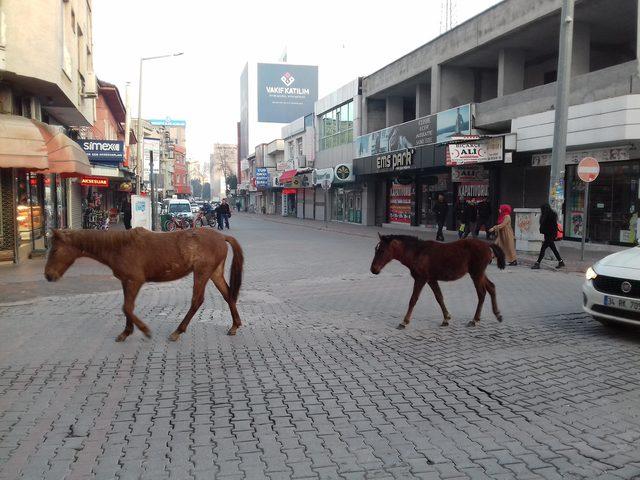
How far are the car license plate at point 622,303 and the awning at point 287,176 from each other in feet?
135

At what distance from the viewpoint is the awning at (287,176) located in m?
47.2

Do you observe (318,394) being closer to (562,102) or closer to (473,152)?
(562,102)

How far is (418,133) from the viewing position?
25.9 meters

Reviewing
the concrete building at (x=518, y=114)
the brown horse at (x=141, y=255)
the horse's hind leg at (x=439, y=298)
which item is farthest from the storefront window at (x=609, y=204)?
the brown horse at (x=141, y=255)

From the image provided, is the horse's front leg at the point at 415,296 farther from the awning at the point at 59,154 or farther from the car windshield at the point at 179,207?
the car windshield at the point at 179,207

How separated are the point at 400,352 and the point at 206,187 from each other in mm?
156892

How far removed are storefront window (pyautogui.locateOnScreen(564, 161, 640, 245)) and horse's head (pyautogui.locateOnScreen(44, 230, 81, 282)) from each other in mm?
15722

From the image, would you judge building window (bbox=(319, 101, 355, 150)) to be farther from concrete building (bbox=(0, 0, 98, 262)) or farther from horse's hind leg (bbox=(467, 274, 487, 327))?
horse's hind leg (bbox=(467, 274, 487, 327))

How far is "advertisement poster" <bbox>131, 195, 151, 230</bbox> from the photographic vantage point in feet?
68.8

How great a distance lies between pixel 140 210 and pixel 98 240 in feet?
52.0

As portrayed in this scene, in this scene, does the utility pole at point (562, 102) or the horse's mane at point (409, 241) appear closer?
the horse's mane at point (409, 241)

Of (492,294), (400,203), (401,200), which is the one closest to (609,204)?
(492,294)

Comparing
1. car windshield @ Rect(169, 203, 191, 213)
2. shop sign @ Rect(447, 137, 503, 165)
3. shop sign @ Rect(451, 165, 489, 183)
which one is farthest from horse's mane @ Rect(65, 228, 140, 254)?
car windshield @ Rect(169, 203, 191, 213)

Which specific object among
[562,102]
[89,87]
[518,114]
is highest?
[89,87]
